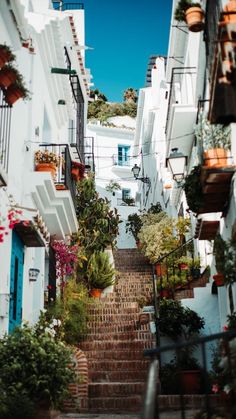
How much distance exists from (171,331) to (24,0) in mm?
→ 9083

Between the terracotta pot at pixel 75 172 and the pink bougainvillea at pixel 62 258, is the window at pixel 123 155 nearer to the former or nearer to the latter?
the pink bougainvillea at pixel 62 258

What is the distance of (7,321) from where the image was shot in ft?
30.6

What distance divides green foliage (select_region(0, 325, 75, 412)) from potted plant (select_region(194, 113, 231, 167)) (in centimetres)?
397

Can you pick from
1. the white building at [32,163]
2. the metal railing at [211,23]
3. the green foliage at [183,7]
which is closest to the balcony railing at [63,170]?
the white building at [32,163]

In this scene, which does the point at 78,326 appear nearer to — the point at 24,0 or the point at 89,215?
the point at 89,215

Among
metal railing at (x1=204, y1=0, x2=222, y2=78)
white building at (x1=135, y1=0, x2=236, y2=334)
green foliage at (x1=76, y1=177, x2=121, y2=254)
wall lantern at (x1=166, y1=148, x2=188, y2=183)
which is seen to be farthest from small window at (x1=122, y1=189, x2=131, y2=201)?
metal railing at (x1=204, y1=0, x2=222, y2=78)

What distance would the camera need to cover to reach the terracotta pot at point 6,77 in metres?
7.61

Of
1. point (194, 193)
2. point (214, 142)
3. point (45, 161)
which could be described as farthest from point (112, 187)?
point (214, 142)

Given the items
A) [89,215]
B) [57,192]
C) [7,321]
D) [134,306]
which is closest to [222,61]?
[7,321]

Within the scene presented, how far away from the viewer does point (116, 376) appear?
11383 millimetres

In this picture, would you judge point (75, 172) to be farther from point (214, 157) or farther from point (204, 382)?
point (204, 382)

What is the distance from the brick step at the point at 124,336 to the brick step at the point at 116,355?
583 mm

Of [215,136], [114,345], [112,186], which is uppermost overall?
[112,186]

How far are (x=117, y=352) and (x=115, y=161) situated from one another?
71.9 ft
